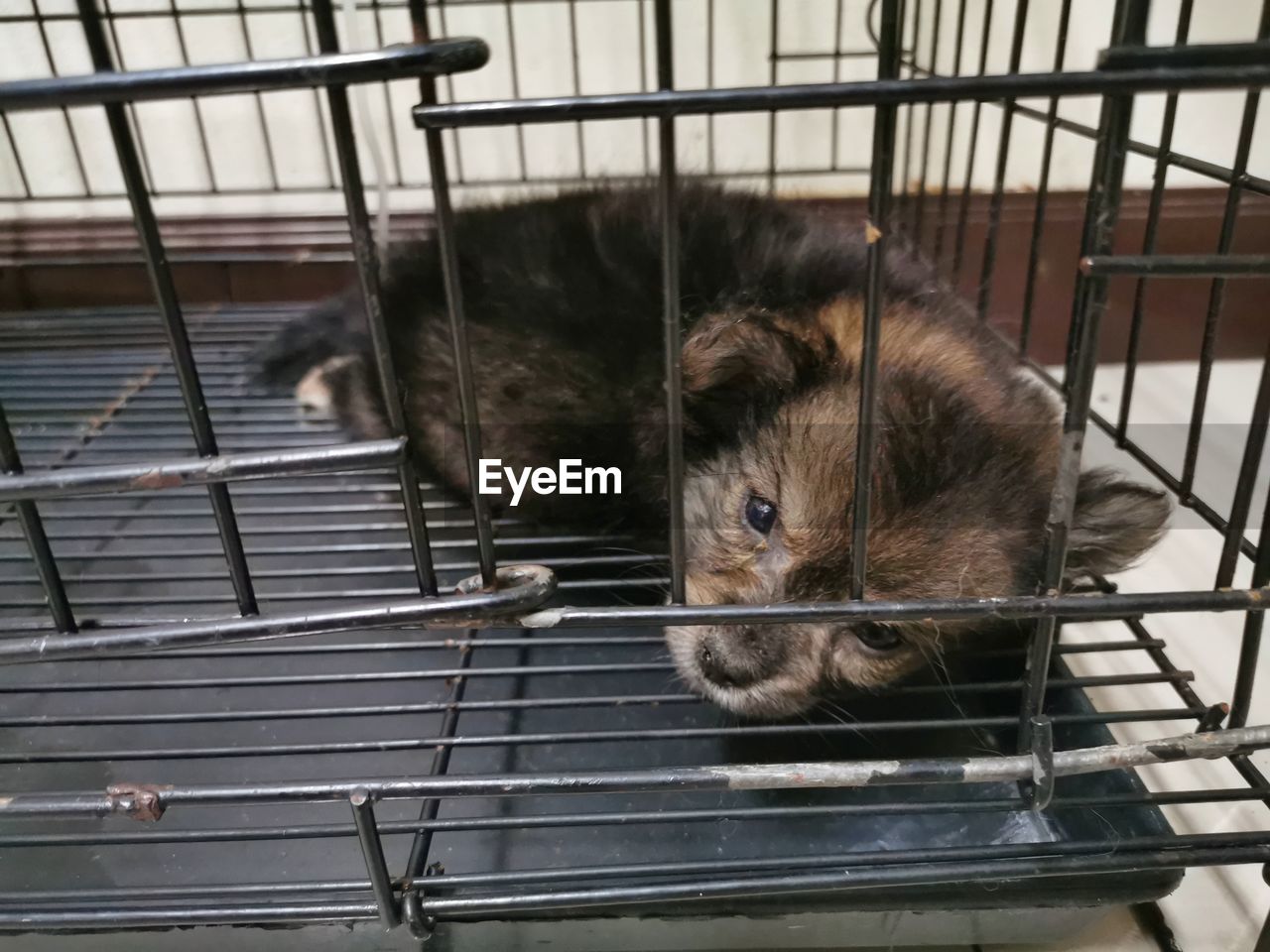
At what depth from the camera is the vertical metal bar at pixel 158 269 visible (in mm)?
555

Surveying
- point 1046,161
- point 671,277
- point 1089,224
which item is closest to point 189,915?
point 671,277

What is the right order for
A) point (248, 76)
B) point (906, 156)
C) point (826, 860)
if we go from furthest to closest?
point (906, 156), point (826, 860), point (248, 76)

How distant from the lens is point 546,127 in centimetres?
205

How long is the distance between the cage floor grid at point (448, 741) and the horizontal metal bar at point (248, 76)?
51 centimetres

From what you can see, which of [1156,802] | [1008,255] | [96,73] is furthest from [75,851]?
[1008,255]

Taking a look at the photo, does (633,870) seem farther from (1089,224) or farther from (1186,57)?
(1186,57)

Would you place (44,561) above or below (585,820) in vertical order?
above

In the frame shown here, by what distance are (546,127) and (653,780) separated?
5.62 feet

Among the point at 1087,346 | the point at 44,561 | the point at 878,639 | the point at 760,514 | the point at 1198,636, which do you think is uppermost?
the point at 1087,346

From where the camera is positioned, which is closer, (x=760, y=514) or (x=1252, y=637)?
(x=1252, y=637)

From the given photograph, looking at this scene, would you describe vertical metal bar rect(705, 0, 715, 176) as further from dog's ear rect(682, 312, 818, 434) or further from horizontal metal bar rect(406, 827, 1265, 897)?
horizontal metal bar rect(406, 827, 1265, 897)

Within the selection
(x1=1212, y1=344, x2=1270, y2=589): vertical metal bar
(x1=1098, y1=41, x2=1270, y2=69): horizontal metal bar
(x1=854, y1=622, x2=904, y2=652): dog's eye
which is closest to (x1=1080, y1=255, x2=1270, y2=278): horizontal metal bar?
(x1=1098, y1=41, x2=1270, y2=69): horizontal metal bar

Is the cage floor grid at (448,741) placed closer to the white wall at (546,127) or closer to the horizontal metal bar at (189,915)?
the horizontal metal bar at (189,915)

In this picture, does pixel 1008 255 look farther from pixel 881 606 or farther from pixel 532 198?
pixel 881 606
